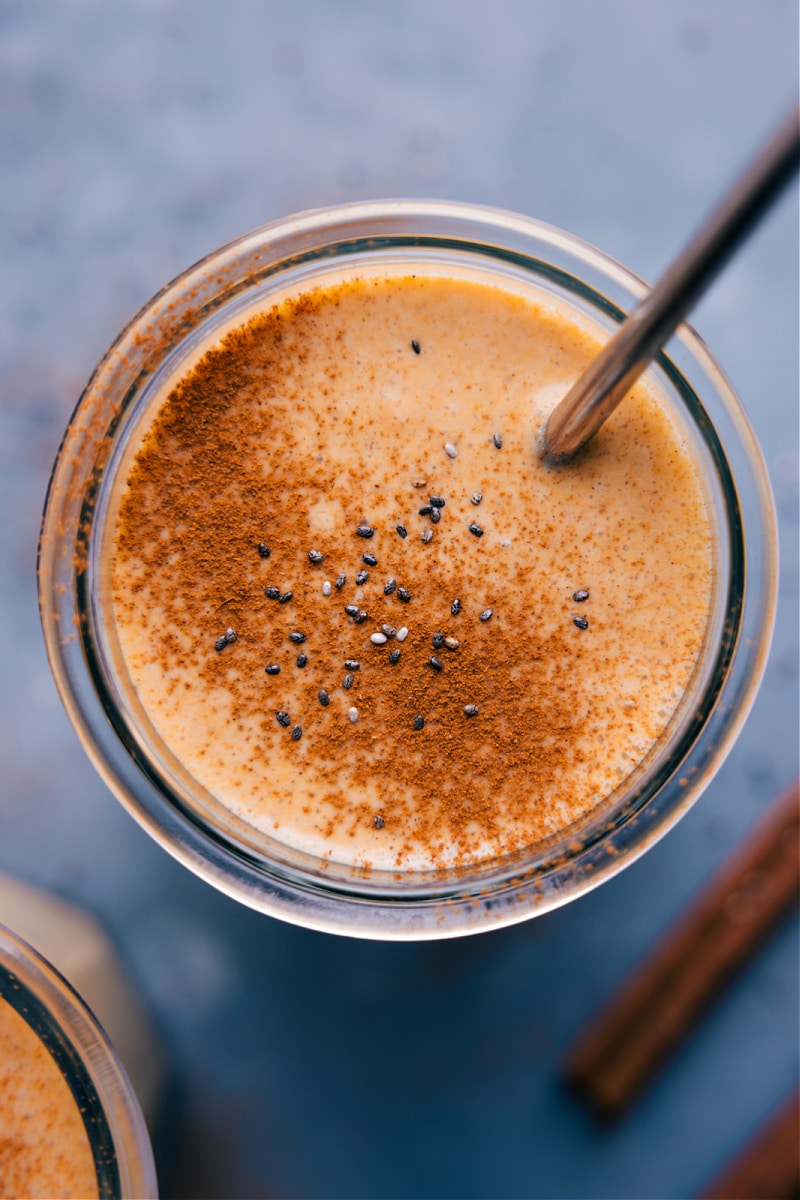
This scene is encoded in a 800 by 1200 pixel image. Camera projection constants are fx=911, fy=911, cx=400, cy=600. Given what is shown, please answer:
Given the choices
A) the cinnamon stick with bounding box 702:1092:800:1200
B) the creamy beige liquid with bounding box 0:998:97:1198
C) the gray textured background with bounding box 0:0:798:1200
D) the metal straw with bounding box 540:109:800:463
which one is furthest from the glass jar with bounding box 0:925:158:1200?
the metal straw with bounding box 540:109:800:463

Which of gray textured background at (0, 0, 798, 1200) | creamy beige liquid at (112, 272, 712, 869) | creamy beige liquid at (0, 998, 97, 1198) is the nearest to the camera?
creamy beige liquid at (112, 272, 712, 869)

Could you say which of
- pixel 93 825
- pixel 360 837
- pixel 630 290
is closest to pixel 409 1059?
pixel 360 837

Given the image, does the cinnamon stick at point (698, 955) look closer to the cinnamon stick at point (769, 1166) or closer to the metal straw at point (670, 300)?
the cinnamon stick at point (769, 1166)

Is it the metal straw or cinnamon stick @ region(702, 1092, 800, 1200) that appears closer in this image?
the metal straw

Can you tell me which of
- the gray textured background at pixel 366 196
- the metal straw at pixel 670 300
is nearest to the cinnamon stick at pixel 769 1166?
the gray textured background at pixel 366 196

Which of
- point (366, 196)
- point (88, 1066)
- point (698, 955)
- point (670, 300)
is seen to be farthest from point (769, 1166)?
point (366, 196)

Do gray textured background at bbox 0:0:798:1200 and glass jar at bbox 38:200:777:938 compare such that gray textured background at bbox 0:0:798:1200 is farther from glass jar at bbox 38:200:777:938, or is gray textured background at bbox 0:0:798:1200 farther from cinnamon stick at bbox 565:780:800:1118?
glass jar at bbox 38:200:777:938

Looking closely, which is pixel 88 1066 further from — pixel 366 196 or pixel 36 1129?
pixel 366 196
